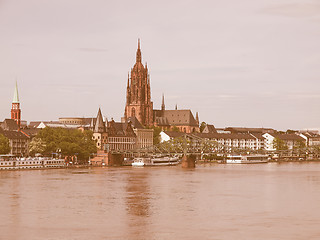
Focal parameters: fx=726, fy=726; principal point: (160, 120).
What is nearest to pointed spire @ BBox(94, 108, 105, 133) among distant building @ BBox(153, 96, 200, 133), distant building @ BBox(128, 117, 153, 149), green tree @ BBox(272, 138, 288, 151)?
distant building @ BBox(128, 117, 153, 149)

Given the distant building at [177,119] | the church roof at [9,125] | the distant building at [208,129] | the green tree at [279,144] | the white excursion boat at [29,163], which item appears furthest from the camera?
the distant building at [208,129]

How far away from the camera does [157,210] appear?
46.6m

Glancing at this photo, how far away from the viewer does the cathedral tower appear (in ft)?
567

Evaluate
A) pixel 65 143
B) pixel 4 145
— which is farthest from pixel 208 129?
pixel 4 145

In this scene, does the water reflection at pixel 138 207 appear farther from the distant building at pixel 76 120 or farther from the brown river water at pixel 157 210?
the distant building at pixel 76 120

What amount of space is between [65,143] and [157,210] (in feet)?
199

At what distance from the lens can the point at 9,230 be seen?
126ft

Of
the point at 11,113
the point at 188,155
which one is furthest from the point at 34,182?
the point at 11,113

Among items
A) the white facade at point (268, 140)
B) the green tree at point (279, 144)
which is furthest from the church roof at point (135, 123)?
the white facade at point (268, 140)

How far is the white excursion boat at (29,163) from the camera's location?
306 feet

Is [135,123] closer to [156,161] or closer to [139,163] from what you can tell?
[156,161]

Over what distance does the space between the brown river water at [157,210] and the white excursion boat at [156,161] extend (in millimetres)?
45078

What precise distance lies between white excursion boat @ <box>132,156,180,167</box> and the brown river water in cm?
4508

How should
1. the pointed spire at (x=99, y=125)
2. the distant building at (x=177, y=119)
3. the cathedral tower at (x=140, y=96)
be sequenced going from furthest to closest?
1. the distant building at (x=177, y=119)
2. the cathedral tower at (x=140, y=96)
3. the pointed spire at (x=99, y=125)
